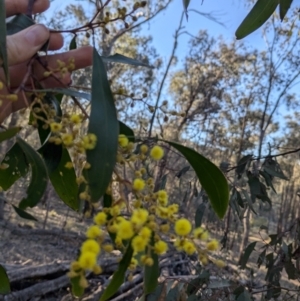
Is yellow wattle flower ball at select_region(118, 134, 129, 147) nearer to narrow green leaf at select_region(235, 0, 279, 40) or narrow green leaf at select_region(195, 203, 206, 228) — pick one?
narrow green leaf at select_region(235, 0, 279, 40)

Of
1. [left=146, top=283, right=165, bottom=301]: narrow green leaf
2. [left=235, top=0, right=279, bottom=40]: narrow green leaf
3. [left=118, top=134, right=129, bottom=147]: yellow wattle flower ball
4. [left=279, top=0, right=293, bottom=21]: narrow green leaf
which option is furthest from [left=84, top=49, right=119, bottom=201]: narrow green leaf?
[left=146, top=283, right=165, bottom=301]: narrow green leaf

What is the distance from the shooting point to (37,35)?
1.72 feet

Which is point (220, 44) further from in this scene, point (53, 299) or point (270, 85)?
point (53, 299)

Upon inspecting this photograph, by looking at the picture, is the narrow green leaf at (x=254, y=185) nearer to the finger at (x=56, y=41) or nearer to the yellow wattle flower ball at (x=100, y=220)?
the finger at (x=56, y=41)

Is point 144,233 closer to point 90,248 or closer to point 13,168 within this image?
point 90,248

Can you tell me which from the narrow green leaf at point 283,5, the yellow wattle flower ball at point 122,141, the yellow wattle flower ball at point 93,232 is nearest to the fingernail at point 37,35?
the yellow wattle flower ball at point 122,141

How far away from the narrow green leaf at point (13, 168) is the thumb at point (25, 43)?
0.19 metres

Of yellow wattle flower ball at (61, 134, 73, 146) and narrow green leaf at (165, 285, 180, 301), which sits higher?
yellow wattle flower ball at (61, 134, 73, 146)

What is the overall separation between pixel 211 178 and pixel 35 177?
25 cm

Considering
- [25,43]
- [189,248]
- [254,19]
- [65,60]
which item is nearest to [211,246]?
[189,248]

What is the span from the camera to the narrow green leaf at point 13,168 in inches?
26.2

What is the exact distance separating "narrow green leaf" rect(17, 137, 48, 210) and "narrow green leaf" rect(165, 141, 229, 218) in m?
0.19

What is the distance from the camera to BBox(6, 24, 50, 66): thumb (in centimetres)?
51

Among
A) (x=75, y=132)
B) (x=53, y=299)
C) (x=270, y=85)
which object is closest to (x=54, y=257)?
(x=53, y=299)
